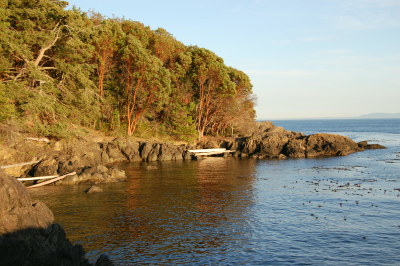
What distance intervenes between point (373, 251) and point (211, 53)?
64700 mm

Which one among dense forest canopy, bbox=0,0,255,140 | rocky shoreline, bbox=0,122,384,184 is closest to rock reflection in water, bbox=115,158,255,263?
rocky shoreline, bbox=0,122,384,184

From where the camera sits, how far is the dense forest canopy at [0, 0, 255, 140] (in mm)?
44594

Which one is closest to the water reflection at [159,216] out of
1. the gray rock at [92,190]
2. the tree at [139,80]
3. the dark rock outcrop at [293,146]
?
the gray rock at [92,190]

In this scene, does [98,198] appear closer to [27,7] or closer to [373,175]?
[27,7]

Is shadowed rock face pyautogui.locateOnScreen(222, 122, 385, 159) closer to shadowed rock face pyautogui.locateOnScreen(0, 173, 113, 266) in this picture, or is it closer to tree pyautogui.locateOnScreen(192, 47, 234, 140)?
tree pyautogui.locateOnScreen(192, 47, 234, 140)

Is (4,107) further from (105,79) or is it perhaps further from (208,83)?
(208,83)

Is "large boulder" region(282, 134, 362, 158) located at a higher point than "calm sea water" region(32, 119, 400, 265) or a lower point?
higher

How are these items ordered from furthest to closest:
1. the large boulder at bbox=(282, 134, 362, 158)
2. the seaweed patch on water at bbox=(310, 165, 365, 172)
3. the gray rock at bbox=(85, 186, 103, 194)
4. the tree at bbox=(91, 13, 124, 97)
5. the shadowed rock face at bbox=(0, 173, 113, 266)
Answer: the large boulder at bbox=(282, 134, 362, 158) → the tree at bbox=(91, 13, 124, 97) → the seaweed patch on water at bbox=(310, 165, 365, 172) → the gray rock at bbox=(85, 186, 103, 194) → the shadowed rock face at bbox=(0, 173, 113, 266)

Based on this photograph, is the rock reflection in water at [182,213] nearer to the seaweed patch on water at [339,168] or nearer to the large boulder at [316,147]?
the seaweed patch on water at [339,168]

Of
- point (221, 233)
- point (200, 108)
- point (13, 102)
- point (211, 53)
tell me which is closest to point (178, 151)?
point (200, 108)

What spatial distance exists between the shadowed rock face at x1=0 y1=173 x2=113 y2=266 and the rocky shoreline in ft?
→ 83.0

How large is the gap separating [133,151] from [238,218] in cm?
3962

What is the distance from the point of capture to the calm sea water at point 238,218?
67.1 ft

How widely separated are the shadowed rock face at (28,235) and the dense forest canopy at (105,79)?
26503 millimetres
